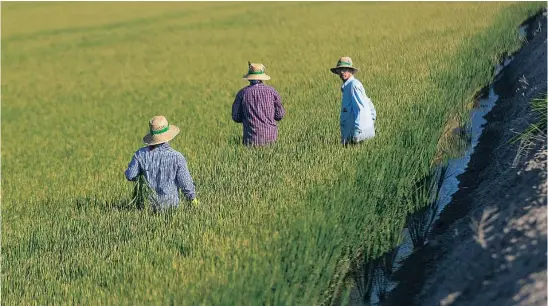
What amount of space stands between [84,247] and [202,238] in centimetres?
112

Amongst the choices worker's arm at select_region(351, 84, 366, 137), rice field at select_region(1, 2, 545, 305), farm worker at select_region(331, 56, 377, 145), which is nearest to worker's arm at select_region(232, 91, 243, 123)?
rice field at select_region(1, 2, 545, 305)

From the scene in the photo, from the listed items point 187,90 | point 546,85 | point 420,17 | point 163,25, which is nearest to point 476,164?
point 546,85

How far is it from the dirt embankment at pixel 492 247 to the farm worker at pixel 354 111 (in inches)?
47.3

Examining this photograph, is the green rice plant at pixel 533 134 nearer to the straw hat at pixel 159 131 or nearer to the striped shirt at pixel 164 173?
the striped shirt at pixel 164 173

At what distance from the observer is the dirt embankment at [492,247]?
4888mm

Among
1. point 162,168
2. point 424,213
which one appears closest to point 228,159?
point 162,168

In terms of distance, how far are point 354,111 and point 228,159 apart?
4.74 ft

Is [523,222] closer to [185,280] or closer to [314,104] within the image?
[185,280]

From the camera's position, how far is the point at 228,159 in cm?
811

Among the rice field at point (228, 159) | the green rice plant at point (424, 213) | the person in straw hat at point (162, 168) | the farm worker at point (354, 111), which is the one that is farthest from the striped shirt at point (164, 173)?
the farm worker at point (354, 111)

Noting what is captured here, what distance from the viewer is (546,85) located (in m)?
8.30

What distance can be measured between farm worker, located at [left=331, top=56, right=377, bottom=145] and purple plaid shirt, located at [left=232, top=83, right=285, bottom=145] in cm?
86

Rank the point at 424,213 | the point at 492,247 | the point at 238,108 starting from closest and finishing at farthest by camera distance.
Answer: the point at 492,247 < the point at 424,213 < the point at 238,108

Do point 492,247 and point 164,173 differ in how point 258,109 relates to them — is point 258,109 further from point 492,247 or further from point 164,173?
point 492,247
